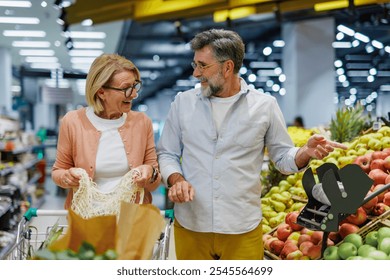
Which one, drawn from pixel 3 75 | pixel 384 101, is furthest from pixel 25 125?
pixel 384 101

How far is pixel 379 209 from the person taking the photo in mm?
2734

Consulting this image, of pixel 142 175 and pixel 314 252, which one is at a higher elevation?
pixel 142 175

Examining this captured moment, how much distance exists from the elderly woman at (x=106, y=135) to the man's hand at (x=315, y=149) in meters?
0.61

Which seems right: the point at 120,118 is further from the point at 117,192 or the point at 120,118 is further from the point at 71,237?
the point at 71,237

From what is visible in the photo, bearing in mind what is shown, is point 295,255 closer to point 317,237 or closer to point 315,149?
point 317,237

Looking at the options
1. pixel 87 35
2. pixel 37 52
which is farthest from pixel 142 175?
pixel 37 52

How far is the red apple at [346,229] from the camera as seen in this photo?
2.61m

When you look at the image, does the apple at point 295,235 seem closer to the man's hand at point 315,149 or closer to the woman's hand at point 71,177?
the man's hand at point 315,149

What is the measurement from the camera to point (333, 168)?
244cm

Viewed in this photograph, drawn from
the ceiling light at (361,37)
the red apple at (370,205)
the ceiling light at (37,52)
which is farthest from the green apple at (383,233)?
the ceiling light at (361,37)

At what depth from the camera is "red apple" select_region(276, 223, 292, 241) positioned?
312cm

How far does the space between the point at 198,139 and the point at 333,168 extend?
1.96 feet

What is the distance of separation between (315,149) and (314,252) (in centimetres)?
62

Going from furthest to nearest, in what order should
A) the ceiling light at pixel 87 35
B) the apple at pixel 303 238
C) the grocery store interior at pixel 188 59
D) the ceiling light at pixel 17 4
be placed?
the ceiling light at pixel 87 35
the ceiling light at pixel 17 4
the grocery store interior at pixel 188 59
the apple at pixel 303 238
